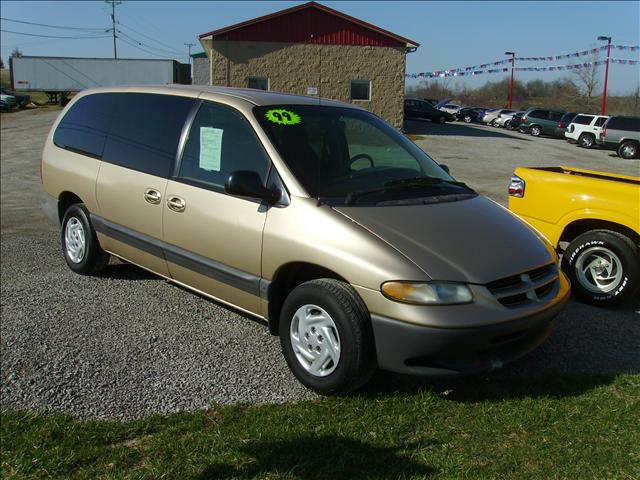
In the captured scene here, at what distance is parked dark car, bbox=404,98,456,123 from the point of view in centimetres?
4019

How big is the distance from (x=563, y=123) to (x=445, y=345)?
104ft

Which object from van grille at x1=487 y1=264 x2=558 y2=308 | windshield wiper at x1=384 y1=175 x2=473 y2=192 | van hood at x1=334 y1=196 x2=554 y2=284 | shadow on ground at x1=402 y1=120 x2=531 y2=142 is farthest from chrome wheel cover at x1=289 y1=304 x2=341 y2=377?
shadow on ground at x1=402 y1=120 x2=531 y2=142

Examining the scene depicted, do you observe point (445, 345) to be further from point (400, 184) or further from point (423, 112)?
point (423, 112)

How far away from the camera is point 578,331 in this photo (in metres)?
4.78

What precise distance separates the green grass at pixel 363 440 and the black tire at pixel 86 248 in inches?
95.0

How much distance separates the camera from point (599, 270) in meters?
5.45

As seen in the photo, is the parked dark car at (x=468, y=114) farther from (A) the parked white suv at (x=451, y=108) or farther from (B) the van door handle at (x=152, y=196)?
(B) the van door handle at (x=152, y=196)

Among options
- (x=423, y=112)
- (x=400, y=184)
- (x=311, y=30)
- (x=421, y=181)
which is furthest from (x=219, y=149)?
(x=423, y=112)

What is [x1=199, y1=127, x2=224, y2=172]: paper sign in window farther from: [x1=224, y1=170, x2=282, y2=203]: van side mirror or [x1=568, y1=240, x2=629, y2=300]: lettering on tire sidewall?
[x1=568, y1=240, x2=629, y2=300]: lettering on tire sidewall

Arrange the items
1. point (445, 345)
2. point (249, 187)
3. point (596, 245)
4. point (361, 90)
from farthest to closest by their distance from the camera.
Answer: point (361, 90)
point (596, 245)
point (249, 187)
point (445, 345)

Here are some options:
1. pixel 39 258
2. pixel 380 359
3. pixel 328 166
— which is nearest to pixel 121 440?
pixel 380 359

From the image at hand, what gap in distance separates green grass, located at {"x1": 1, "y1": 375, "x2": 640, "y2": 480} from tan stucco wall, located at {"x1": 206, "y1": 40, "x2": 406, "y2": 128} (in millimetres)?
23873

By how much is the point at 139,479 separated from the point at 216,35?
25.3 m

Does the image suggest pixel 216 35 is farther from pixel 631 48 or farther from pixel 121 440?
pixel 121 440
